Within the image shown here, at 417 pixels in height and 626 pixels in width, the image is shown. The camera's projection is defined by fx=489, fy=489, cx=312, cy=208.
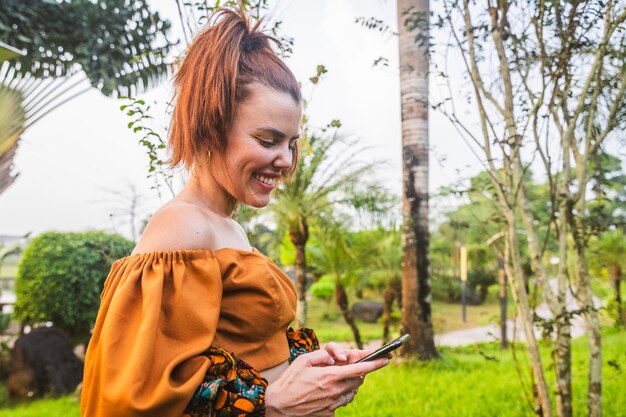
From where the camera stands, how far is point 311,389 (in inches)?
42.9

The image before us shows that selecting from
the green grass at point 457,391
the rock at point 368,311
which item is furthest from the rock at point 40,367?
the rock at point 368,311

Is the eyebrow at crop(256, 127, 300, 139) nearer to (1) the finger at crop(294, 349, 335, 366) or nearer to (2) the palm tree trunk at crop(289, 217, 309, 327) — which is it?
(1) the finger at crop(294, 349, 335, 366)

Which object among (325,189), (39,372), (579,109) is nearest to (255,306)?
(579,109)

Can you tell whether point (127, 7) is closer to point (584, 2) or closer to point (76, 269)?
point (76, 269)

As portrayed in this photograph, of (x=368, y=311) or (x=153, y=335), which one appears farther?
(x=368, y=311)

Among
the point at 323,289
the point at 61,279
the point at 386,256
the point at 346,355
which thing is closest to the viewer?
the point at 346,355

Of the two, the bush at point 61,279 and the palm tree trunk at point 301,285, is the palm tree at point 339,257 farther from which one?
the bush at point 61,279

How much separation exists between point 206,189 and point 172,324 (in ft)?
1.29

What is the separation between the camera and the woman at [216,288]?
0.97 m

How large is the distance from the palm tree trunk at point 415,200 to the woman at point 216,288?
5.17 m

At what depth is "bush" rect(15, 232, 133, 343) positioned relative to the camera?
697cm

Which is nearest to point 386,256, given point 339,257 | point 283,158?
point 339,257

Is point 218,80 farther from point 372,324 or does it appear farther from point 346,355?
point 372,324

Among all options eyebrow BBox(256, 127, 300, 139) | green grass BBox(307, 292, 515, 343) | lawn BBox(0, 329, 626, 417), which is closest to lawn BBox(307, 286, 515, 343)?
green grass BBox(307, 292, 515, 343)
